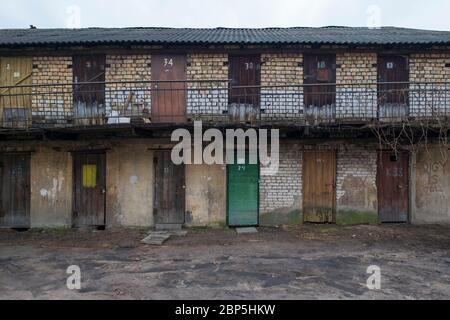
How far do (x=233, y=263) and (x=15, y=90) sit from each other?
27.9 feet

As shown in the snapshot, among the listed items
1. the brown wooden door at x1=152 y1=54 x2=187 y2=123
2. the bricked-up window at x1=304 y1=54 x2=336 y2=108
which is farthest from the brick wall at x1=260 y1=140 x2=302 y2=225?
the brown wooden door at x1=152 y1=54 x2=187 y2=123

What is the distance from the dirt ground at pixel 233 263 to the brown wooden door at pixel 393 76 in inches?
147

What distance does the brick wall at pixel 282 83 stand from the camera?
992 cm

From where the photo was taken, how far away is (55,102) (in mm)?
10047

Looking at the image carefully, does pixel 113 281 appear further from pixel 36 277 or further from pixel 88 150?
pixel 88 150

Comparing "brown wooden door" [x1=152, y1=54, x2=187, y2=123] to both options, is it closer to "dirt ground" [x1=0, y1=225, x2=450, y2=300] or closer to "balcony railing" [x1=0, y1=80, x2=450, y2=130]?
"balcony railing" [x1=0, y1=80, x2=450, y2=130]

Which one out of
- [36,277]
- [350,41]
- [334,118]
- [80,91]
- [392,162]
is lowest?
[36,277]

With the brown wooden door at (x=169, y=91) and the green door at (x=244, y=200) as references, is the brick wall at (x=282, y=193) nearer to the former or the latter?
the green door at (x=244, y=200)

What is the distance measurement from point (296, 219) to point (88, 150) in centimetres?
658

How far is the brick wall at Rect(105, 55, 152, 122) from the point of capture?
9.97 metres

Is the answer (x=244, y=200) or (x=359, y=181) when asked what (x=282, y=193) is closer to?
(x=244, y=200)

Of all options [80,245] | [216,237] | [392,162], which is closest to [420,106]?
[392,162]

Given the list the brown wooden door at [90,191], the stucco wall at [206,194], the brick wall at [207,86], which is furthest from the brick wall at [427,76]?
the brown wooden door at [90,191]

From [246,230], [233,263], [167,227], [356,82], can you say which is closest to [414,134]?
[356,82]
